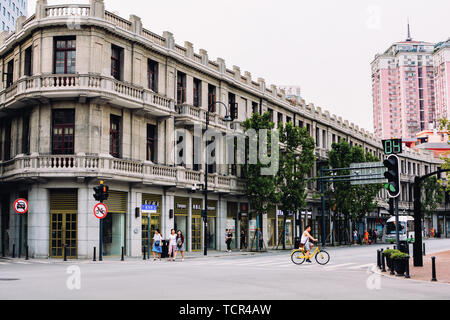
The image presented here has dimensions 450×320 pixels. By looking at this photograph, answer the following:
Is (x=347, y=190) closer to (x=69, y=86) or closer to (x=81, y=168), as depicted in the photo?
(x=81, y=168)

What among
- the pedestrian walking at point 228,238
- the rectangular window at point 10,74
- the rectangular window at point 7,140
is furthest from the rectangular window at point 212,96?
the rectangular window at point 7,140

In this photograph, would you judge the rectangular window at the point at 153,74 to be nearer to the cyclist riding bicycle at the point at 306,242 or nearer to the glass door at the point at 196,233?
the glass door at the point at 196,233

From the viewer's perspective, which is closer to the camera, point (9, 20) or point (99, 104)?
point (99, 104)

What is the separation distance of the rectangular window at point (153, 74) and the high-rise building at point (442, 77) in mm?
139640

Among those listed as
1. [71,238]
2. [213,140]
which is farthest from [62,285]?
[213,140]

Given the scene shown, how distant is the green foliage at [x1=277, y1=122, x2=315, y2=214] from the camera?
4231 cm

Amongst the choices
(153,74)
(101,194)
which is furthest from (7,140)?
(101,194)

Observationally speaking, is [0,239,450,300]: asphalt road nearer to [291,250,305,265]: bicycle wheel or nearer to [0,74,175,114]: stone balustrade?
[291,250,305,265]: bicycle wheel

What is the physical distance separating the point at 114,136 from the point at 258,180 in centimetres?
1263

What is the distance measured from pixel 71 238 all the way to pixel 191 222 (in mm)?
10180

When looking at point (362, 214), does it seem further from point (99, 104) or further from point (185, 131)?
point (99, 104)

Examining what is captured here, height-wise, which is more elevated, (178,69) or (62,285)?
(178,69)

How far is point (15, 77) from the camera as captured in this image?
111 ft

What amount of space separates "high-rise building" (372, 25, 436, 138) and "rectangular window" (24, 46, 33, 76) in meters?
158
